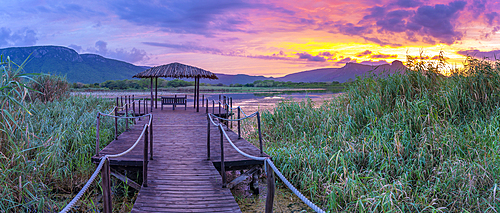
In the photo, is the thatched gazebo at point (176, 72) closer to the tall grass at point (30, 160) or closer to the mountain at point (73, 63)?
the tall grass at point (30, 160)

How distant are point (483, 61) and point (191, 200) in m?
8.88

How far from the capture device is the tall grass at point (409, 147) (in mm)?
4301

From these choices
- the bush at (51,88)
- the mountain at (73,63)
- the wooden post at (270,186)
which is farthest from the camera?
the mountain at (73,63)

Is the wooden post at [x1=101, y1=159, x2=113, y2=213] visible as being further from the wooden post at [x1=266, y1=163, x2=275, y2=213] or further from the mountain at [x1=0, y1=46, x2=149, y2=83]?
the mountain at [x1=0, y1=46, x2=149, y2=83]

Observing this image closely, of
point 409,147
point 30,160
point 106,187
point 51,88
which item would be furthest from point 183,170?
point 51,88

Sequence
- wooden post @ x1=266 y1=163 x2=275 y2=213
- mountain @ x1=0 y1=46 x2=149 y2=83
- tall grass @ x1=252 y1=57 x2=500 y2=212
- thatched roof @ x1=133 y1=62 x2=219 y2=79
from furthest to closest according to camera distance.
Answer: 1. mountain @ x1=0 y1=46 x2=149 y2=83
2. thatched roof @ x1=133 y1=62 x2=219 y2=79
3. tall grass @ x1=252 y1=57 x2=500 y2=212
4. wooden post @ x1=266 y1=163 x2=275 y2=213

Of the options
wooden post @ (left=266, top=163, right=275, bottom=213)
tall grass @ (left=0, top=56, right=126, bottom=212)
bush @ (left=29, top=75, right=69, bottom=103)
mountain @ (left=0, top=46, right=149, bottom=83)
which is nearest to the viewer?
wooden post @ (left=266, top=163, right=275, bottom=213)

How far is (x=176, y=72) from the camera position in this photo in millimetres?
14055

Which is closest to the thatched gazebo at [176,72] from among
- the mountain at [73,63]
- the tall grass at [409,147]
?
the tall grass at [409,147]

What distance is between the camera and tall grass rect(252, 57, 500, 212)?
430 cm

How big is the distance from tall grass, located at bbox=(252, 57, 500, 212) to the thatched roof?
6.72 m

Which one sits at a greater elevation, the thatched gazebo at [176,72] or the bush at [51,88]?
the thatched gazebo at [176,72]

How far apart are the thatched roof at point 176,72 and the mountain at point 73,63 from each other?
143709 mm

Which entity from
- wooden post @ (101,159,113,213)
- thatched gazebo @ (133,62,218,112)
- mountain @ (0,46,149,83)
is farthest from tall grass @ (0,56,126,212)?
mountain @ (0,46,149,83)
